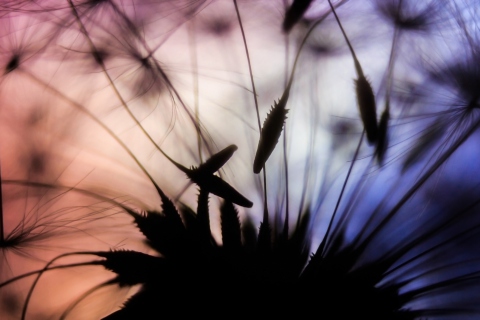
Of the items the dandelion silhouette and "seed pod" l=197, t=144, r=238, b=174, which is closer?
"seed pod" l=197, t=144, r=238, b=174

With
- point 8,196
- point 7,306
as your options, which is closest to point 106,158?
point 8,196

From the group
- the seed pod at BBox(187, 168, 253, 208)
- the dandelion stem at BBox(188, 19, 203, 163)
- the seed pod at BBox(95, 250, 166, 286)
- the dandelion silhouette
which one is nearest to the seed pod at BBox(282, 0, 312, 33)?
the dandelion silhouette

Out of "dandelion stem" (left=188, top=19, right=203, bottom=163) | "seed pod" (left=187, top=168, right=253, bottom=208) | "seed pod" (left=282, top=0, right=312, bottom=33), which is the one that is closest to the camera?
"seed pod" (left=187, top=168, right=253, bottom=208)

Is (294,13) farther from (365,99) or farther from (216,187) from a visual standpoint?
(216,187)

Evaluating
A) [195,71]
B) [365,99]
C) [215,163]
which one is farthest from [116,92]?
[365,99]

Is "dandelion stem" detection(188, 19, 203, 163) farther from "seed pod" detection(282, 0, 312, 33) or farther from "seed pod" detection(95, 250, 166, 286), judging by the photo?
"seed pod" detection(95, 250, 166, 286)

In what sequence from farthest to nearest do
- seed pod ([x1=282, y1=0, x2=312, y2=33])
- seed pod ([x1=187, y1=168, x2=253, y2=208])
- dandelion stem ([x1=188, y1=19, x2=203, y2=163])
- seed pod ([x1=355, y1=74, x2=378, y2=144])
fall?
dandelion stem ([x1=188, y1=19, x2=203, y2=163]), seed pod ([x1=282, y1=0, x2=312, y2=33]), seed pod ([x1=355, y1=74, x2=378, y2=144]), seed pod ([x1=187, y1=168, x2=253, y2=208])

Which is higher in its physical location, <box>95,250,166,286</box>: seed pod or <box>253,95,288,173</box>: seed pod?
<box>253,95,288,173</box>: seed pod

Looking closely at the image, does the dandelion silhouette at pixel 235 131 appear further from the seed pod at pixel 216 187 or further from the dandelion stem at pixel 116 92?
the seed pod at pixel 216 187

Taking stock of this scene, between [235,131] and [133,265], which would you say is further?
[235,131]
